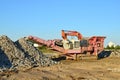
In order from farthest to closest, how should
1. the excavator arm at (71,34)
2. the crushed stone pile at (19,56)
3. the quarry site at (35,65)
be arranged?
the excavator arm at (71,34), the crushed stone pile at (19,56), the quarry site at (35,65)

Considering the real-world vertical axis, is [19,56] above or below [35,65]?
above

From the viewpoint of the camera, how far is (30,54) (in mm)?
24859

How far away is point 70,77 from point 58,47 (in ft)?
43.1

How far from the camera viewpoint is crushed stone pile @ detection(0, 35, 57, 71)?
20.8 meters

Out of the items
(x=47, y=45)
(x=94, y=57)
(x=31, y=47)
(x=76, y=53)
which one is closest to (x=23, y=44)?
(x=31, y=47)

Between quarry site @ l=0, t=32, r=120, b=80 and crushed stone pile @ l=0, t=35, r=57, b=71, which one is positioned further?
crushed stone pile @ l=0, t=35, r=57, b=71

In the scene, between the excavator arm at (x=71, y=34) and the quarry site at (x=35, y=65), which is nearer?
the quarry site at (x=35, y=65)

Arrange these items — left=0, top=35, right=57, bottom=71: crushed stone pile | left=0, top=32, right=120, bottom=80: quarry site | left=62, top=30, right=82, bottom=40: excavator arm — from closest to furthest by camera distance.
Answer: left=0, top=32, right=120, bottom=80: quarry site → left=0, top=35, right=57, bottom=71: crushed stone pile → left=62, top=30, right=82, bottom=40: excavator arm

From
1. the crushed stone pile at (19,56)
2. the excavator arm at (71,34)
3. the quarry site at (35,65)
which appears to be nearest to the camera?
the quarry site at (35,65)

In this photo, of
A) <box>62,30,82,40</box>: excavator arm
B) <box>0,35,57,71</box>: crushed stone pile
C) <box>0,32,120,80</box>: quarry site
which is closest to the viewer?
→ <box>0,32,120,80</box>: quarry site

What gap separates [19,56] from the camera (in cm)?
2277

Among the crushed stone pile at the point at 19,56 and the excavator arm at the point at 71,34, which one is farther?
the excavator arm at the point at 71,34

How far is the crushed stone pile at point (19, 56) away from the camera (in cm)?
2084

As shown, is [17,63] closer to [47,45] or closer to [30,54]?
[30,54]
